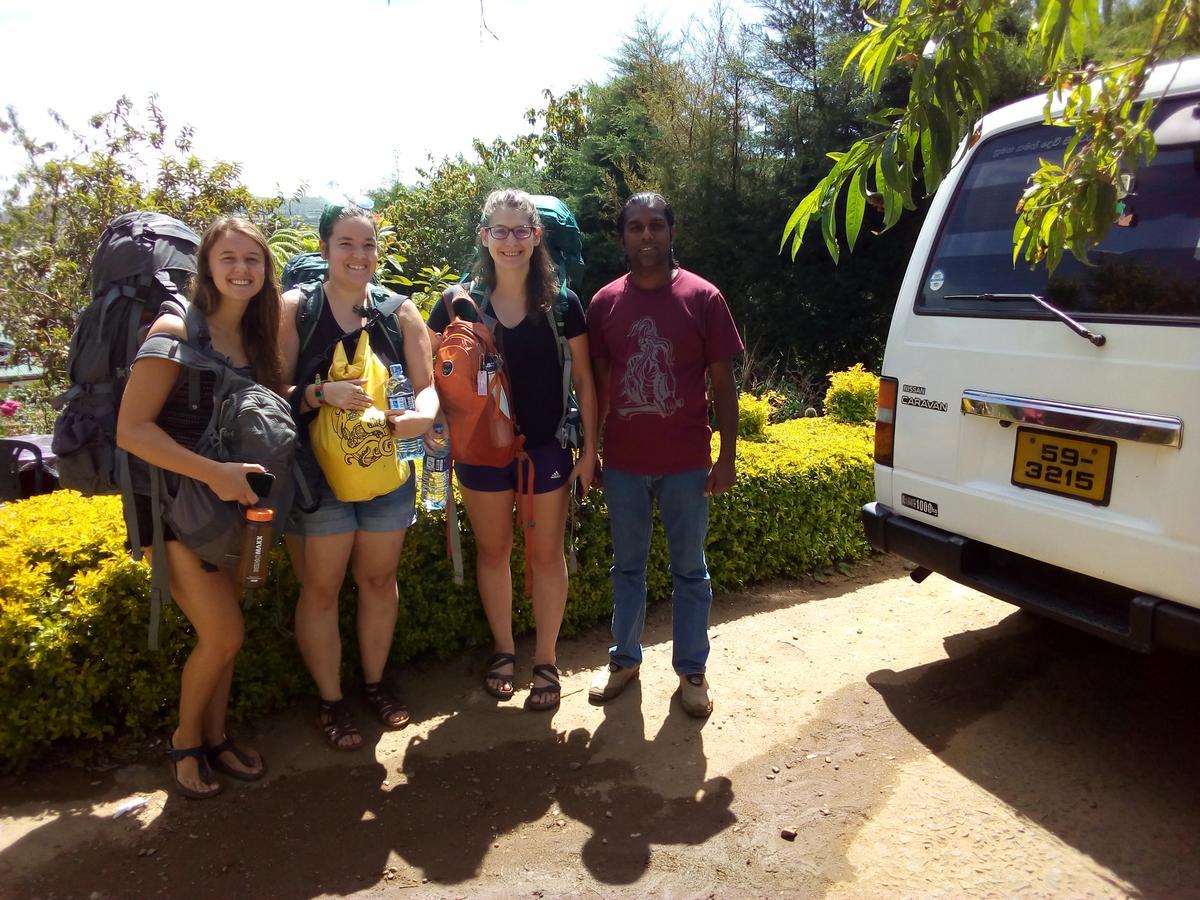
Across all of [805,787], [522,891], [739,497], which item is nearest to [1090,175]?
[805,787]

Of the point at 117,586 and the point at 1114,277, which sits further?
the point at 117,586

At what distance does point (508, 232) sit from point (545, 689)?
184 cm

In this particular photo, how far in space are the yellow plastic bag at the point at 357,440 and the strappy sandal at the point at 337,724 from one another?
0.87m

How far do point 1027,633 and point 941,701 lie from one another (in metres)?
0.92

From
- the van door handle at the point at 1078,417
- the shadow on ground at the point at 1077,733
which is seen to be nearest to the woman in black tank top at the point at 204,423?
the van door handle at the point at 1078,417

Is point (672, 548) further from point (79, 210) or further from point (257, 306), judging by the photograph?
point (79, 210)

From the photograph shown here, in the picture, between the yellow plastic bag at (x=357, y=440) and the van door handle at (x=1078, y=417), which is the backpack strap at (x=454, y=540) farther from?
the van door handle at (x=1078, y=417)

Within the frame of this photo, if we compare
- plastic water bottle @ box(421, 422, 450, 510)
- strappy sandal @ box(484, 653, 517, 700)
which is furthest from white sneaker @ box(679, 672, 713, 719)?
plastic water bottle @ box(421, 422, 450, 510)

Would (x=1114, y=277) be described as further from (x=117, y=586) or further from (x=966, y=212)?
(x=117, y=586)

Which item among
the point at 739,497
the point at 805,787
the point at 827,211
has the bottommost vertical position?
the point at 805,787

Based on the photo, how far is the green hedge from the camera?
3000mm

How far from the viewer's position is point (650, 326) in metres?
3.35

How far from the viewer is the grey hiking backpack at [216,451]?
106 inches

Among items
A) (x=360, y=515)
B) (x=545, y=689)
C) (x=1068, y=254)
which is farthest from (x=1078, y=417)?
(x=360, y=515)
